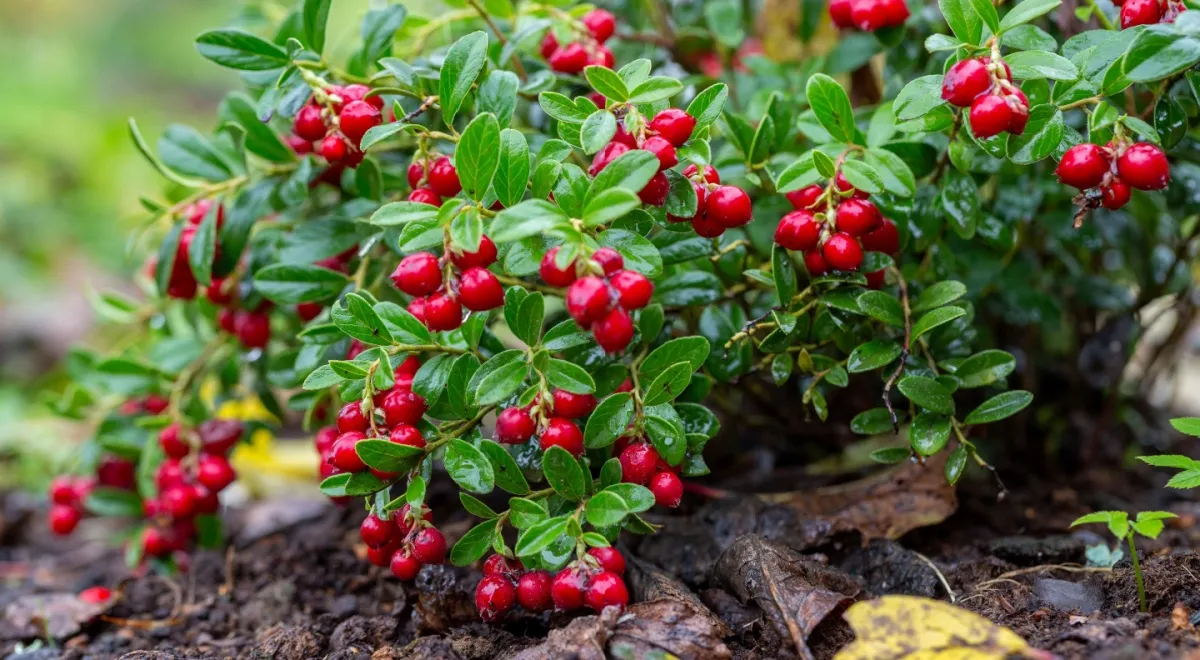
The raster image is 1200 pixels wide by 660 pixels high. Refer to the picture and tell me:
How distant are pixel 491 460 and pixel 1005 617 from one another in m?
0.87

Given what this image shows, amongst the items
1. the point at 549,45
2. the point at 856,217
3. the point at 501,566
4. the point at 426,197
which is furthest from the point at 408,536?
the point at 549,45

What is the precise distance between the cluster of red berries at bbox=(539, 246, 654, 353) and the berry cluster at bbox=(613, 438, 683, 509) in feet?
0.80

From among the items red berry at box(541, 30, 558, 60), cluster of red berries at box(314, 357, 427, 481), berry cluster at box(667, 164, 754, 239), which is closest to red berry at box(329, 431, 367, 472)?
cluster of red berries at box(314, 357, 427, 481)

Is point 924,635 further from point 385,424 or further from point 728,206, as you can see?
point 385,424

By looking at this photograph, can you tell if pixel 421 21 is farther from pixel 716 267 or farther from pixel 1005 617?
pixel 1005 617

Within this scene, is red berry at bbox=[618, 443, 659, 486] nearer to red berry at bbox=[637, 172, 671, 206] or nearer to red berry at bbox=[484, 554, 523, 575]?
red berry at bbox=[484, 554, 523, 575]

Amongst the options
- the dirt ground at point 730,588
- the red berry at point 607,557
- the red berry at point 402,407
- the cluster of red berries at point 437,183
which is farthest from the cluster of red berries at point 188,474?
the red berry at point 607,557

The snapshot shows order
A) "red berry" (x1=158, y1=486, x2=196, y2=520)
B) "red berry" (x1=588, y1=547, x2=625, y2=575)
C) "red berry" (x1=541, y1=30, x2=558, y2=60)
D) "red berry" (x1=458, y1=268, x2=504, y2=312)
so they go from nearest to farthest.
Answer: "red berry" (x1=458, y1=268, x2=504, y2=312) < "red berry" (x1=588, y1=547, x2=625, y2=575) < "red berry" (x1=541, y1=30, x2=558, y2=60) < "red berry" (x1=158, y1=486, x2=196, y2=520)

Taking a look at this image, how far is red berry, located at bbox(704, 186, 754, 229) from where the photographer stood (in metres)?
1.45

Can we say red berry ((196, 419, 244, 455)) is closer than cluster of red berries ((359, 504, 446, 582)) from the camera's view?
No

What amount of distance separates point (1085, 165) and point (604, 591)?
95cm

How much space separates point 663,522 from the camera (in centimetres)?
201

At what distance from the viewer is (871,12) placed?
5.93 feet

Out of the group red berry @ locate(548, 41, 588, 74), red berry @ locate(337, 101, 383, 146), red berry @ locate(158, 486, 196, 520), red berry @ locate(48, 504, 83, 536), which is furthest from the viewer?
red berry @ locate(48, 504, 83, 536)
